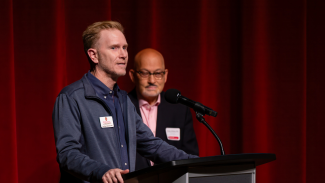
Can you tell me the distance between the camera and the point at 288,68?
9.49 ft

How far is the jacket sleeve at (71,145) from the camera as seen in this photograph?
1173 millimetres

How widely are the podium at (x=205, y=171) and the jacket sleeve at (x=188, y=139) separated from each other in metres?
1.28

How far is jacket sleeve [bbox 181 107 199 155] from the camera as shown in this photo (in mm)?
2386

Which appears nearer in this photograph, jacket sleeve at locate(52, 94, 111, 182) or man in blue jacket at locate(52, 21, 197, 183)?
jacket sleeve at locate(52, 94, 111, 182)

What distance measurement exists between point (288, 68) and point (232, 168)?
209 cm

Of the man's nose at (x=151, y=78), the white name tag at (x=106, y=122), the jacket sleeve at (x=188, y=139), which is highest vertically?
the man's nose at (x=151, y=78)

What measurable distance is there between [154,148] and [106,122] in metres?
0.29

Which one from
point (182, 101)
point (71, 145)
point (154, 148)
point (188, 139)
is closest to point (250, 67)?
point (188, 139)

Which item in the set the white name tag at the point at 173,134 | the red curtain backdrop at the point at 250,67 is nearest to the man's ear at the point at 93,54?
the white name tag at the point at 173,134

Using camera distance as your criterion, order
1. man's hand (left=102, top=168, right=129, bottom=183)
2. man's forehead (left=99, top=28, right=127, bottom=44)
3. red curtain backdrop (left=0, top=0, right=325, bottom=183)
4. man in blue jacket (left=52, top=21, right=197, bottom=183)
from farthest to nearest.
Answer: red curtain backdrop (left=0, top=0, right=325, bottom=183)
man's forehead (left=99, top=28, right=127, bottom=44)
man in blue jacket (left=52, top=21, right=197, bottom=183)
man's hand (left=102, top=168, right=129, bottom=183)

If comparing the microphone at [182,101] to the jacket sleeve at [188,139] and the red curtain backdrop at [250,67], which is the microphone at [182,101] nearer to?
the jacket sleeve at [188,139]

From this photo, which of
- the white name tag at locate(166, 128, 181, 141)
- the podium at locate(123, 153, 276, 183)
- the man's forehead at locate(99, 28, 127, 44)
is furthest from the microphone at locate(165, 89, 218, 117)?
the white name tag at locate(166, 128, 181, 141)

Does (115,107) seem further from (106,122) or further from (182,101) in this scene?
(182,101)

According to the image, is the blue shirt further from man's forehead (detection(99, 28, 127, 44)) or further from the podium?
the podium
